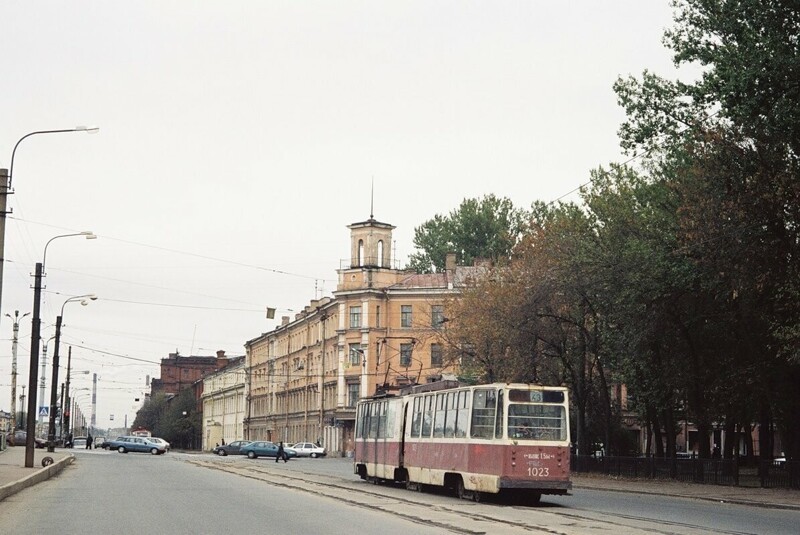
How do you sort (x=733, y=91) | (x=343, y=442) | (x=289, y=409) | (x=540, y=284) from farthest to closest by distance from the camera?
(x=289, y=409) → (x=343, y=442) → (x=540, y=284) → (x=733, y=91)

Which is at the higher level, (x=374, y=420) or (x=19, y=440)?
(x=374, y=420)

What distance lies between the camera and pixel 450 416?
31.4m

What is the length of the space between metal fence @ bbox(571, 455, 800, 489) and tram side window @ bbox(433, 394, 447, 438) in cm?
1180

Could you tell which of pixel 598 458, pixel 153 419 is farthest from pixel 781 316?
pixel 153 419

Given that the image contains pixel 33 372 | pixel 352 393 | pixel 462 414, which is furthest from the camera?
pixel 352 393

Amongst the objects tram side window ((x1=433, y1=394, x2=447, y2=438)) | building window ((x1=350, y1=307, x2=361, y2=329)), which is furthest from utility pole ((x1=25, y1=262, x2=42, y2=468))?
building window ((x1=350, y1=307, x2=361, y2=329))

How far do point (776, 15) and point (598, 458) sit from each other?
2520 centimetres

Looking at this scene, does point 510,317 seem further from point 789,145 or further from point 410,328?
point 410,328

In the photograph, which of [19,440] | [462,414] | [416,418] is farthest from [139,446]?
[462,414]

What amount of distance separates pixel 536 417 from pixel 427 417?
18.6ft

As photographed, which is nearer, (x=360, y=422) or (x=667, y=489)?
(x=667, y=489)

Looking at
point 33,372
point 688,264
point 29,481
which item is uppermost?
point 688,264

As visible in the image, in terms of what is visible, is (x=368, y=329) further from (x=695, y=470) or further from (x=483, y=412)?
(x=483, y=412)

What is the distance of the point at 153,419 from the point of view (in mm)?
188750
